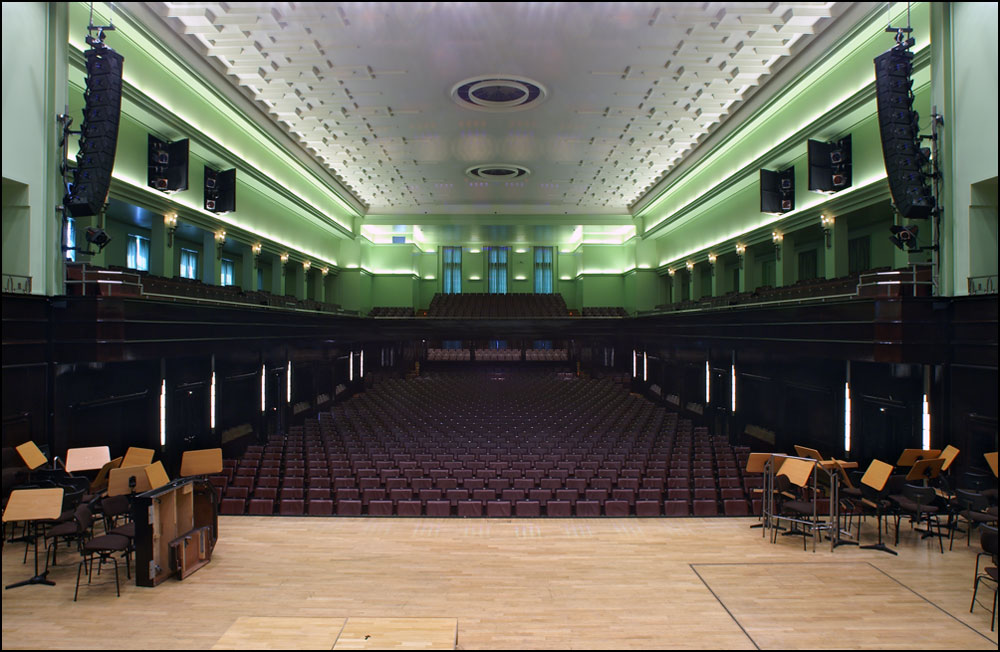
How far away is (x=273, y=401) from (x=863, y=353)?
1348cm

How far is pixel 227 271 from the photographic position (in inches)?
686

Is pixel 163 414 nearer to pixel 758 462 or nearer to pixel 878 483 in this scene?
pixel 758 462

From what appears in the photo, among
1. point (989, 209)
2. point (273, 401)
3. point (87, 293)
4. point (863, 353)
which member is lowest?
point (273, 401)

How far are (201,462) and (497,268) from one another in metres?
22.3

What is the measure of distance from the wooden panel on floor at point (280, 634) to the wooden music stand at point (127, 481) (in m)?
2.90

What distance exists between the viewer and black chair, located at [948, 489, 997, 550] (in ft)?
21.1

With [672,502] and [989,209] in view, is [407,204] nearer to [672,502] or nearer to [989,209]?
[672,502]

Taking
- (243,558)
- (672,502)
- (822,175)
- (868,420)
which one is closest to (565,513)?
(672,502)

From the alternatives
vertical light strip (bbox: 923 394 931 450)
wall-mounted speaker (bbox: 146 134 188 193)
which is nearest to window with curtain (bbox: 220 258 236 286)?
wall-mounted speaker (bbox: 146 134 188 193)

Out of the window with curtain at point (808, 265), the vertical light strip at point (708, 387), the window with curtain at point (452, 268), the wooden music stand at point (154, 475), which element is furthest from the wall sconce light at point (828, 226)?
the window with curtain at point (452, 268)

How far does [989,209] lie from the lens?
25.3ft

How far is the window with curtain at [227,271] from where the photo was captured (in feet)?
56.2

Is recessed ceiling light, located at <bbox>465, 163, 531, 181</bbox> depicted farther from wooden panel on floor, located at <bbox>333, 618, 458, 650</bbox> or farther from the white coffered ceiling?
wooden panel on floor, located at <bbox>333, 618, 458, 650</bbox>

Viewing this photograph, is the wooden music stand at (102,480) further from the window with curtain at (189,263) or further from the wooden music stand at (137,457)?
the window with curtain at (189,263)
